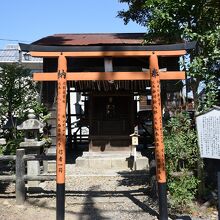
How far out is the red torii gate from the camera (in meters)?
6.88

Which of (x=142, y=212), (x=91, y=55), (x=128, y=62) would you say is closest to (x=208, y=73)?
(x=91, y=55)

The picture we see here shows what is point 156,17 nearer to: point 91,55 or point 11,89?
point 91,55

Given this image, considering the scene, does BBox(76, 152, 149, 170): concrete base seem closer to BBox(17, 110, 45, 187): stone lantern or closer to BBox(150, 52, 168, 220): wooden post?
BBox(17, 110, 45, 187): stone lantern

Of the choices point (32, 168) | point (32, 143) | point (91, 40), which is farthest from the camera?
point (91, 40)

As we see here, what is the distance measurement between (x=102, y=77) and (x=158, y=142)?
1.50m

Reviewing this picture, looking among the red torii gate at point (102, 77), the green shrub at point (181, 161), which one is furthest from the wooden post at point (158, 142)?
the green shrub at point (181, 161)

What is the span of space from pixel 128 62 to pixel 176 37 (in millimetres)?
4600

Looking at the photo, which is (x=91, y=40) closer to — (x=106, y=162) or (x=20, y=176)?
(x=106, y=162)

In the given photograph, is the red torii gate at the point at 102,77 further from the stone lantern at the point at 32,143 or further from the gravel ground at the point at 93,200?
the stone lantern at the point at 32,143

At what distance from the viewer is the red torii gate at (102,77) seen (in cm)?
688

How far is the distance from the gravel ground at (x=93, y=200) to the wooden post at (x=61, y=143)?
0.73m

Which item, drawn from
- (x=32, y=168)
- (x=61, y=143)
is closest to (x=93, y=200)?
(x=32, y=168)

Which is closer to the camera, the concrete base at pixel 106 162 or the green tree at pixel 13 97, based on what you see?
the green tree at pixel 13 97

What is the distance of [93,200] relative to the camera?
8617 mm
